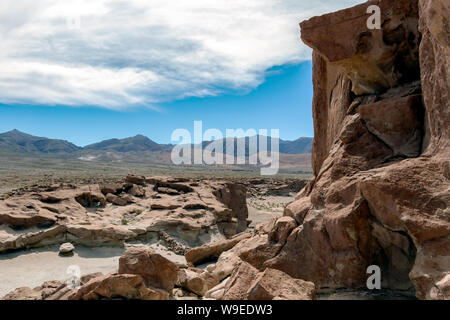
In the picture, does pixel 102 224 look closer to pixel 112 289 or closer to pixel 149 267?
pixel 149 267

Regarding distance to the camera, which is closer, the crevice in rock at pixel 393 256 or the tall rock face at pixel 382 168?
the tall rock face at pixel 382 168

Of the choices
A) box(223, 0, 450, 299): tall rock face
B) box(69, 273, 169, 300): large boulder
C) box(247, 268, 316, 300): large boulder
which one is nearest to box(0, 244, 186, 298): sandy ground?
box(69, 273, 169, 300): large boulder

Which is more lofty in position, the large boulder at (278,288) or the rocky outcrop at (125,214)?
the large boulder at (278,288)

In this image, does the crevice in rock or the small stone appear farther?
the small stone

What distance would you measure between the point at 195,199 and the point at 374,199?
48.0ft

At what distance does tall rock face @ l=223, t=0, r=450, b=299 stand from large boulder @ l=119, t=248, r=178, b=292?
1.72 meters

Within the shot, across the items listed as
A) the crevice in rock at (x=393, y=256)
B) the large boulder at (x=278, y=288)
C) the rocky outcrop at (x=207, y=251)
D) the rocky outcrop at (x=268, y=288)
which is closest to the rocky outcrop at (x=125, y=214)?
the rocky outcrop at (x=207, y=251)

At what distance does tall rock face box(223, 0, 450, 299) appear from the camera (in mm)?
4621

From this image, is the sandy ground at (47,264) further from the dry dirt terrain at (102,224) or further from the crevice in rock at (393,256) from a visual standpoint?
the crevice in rock at (393,256)

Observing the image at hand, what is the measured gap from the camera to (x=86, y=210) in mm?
17297

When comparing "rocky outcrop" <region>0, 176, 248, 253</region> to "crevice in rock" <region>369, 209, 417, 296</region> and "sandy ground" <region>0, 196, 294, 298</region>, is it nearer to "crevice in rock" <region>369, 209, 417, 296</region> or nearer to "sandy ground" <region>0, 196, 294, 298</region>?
"sandy ground" <region>0, 196, 294, 298</region>

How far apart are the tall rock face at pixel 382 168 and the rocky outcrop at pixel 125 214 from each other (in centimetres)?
896

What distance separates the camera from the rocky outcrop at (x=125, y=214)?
14039mm

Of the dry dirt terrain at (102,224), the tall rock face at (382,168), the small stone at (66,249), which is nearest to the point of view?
the tall rock face at (382,168)
